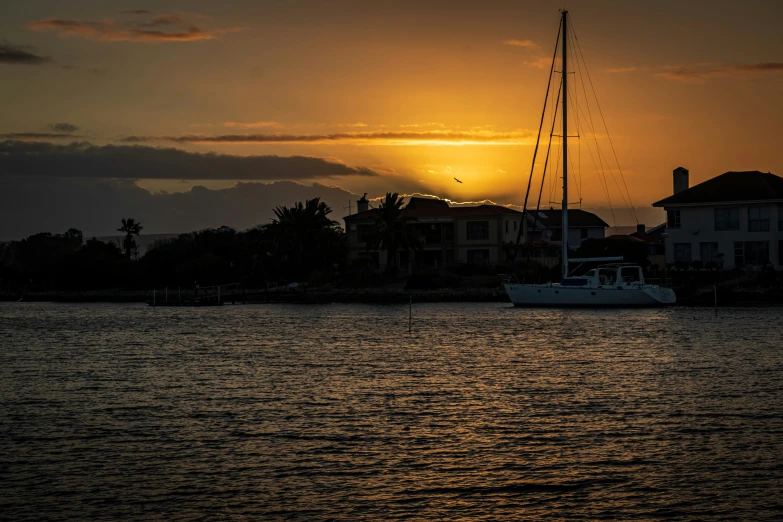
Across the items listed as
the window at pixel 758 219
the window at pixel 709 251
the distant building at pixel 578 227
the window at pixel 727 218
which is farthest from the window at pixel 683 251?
the distant building at pixel 578 227

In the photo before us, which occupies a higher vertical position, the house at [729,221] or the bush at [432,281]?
the house at [729,221]

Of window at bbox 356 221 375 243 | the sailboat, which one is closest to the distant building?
window at bbox 356 221 375 243

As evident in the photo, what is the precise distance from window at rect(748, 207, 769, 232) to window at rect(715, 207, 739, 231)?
102 centimetres

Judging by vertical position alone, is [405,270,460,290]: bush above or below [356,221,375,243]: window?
below

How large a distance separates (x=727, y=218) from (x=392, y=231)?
32.1 metres

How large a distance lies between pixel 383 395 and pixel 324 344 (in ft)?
64.5

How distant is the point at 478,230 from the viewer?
100812mm

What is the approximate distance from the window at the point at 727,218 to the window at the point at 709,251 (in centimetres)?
151

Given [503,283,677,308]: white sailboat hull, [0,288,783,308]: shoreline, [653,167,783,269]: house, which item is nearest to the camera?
[503,283,677,308]: white sailboat hull

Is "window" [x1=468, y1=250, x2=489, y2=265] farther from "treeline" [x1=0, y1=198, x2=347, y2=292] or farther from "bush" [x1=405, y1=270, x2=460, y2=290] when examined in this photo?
"treeline" [x1=0, y1=198, x2=347, y2=292]

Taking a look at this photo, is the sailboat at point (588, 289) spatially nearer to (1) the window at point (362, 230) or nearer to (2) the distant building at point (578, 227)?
(1) the window at point (362, 230)

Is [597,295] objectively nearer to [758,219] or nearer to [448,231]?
[758,219]

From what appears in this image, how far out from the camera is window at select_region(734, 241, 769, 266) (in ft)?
252

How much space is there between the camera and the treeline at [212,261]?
103 m
